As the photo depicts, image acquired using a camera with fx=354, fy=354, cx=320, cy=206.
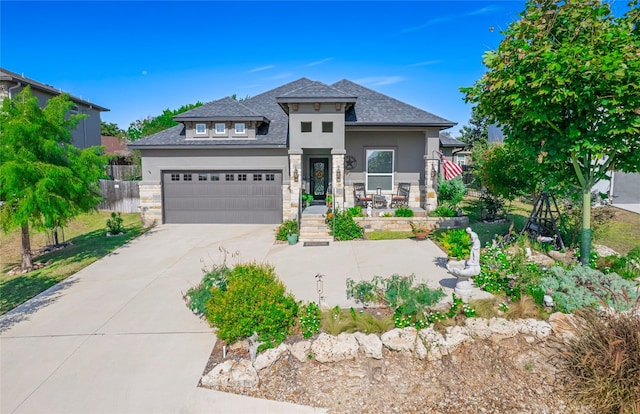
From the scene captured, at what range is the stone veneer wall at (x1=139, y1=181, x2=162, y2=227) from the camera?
52.7 ft

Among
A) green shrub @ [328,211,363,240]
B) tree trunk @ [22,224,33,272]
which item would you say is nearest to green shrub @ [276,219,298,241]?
green shrub @ [328,211,363,240]

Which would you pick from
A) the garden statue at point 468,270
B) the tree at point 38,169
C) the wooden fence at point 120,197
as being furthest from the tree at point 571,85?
the wooden fence at point 120,197

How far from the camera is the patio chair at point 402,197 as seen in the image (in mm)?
15748

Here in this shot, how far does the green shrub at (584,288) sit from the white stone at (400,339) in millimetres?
2783

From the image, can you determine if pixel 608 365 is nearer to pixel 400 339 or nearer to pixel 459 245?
pixel 400 339

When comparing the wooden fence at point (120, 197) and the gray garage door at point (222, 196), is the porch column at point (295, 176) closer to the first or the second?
the gray garage door at point (222, 196)

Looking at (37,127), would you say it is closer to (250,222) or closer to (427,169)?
(250,222)

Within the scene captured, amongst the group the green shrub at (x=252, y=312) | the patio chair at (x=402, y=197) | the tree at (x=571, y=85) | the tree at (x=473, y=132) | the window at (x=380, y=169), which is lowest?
the green shrub at (x=252, y=312)

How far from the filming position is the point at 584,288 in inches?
252

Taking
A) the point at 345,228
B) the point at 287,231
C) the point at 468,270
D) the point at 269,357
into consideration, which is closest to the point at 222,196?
the point at 287,231

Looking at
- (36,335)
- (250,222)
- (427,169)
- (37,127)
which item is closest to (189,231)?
(250,222)

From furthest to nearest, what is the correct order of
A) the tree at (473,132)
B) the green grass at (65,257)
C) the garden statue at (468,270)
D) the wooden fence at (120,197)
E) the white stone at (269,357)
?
the tree at (473,132) < the wooden fence at (120,197) < the green grass at (65,257) < the garden statue at (468,270) < the white stone at (269,357)

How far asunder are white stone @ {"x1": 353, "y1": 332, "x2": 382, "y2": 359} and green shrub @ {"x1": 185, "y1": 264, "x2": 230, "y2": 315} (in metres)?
2.64

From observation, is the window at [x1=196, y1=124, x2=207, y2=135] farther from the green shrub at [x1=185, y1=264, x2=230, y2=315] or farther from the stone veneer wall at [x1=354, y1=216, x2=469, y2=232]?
the green shrub at [x1=185, y1=264, x2=230, y2=315]
